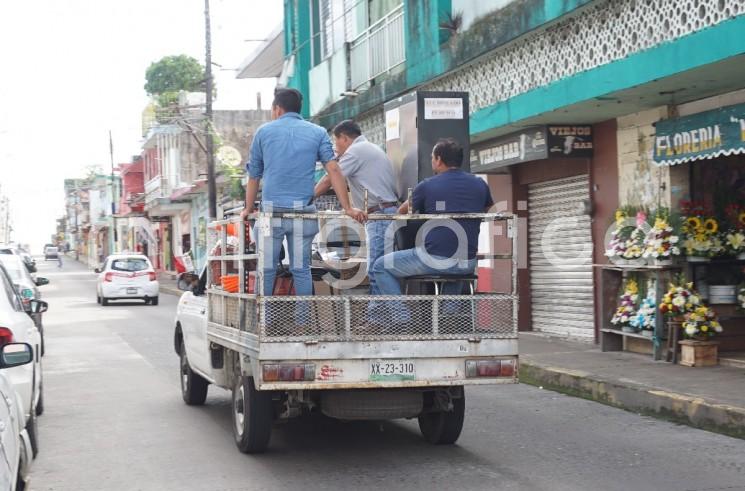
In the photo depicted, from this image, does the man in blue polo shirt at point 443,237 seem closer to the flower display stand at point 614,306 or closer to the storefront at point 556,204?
the flower display stand at point 614,306

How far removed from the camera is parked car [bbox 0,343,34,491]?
4.33 metres

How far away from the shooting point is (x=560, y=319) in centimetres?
1534

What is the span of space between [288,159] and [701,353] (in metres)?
5.89

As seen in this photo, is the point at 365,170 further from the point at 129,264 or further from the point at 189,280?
the point at 129,264

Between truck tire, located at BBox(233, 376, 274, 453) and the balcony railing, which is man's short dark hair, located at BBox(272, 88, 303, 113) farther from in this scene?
the balcony railing

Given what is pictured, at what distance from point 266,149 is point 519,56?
7327 millimetres

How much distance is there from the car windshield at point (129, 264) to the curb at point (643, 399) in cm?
1970

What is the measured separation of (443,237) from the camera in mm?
7355

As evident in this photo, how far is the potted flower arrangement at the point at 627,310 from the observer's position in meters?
12.3

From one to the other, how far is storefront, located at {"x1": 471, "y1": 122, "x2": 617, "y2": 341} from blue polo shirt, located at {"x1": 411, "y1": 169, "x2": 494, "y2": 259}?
6365 millimetres

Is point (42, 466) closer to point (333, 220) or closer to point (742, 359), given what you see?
point (333, 220)

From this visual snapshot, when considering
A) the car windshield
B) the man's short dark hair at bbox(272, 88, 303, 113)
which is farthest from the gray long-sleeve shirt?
the car windshield

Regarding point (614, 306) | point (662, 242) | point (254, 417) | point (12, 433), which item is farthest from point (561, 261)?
point (12, 433)

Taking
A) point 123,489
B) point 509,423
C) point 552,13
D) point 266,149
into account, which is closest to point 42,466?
point 123,489
